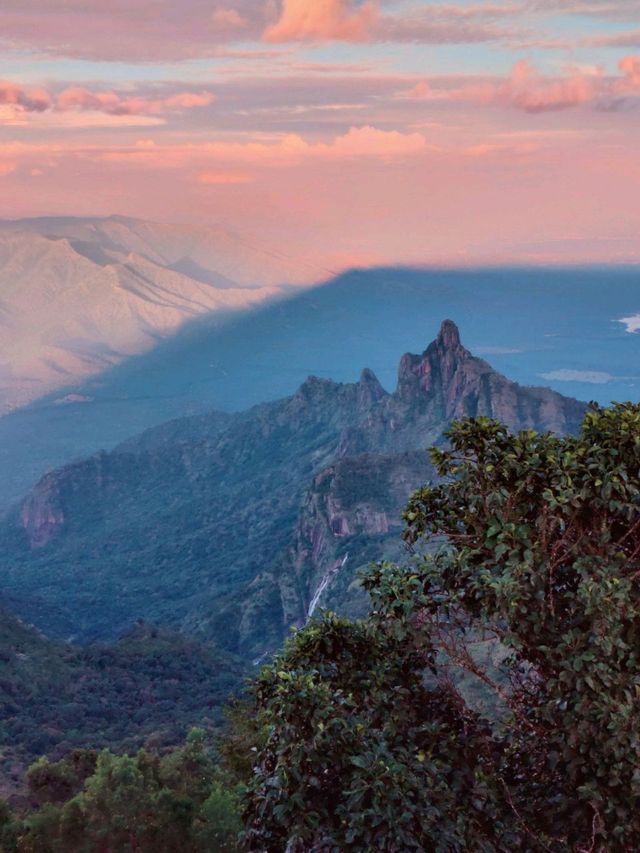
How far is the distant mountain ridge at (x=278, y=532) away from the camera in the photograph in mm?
124250

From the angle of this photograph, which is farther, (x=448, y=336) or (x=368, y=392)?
(x=368, y=392)

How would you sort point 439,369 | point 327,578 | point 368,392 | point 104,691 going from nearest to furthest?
1. point 104,691
2. point 327,578
3. point 439,369
4. point 368,392

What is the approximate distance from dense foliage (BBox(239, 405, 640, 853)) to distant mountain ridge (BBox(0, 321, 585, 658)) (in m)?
88.6

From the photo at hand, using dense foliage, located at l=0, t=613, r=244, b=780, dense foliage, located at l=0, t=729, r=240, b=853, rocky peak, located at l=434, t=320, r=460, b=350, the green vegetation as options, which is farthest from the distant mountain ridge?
the green vegetation

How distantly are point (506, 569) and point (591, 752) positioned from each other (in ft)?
7.85

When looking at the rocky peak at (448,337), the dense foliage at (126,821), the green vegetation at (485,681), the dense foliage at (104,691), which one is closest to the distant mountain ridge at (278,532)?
the rocky peak at (448,337)

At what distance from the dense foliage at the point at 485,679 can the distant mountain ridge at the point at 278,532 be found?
88562 millimetres

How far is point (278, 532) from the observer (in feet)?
528

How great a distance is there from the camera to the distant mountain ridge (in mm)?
124250

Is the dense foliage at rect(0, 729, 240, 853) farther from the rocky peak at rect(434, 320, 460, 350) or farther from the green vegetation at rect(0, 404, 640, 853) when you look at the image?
the rocky peak at rect(434, 320, 460, 350)

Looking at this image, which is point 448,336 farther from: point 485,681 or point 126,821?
point 485,681

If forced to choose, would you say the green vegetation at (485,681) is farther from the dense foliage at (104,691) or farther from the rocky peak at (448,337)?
the rocky peak at (448,337)

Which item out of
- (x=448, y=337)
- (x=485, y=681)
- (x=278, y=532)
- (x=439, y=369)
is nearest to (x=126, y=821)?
(x=485, y=681)

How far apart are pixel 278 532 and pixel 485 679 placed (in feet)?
488
